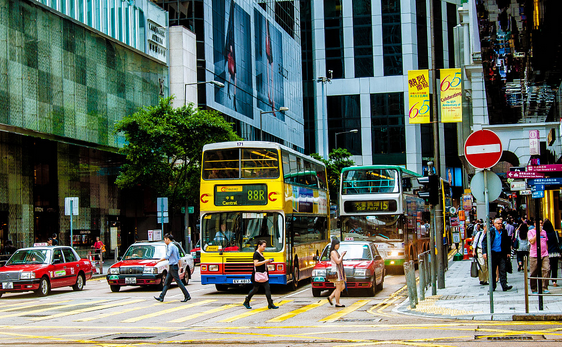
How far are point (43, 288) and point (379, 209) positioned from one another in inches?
481

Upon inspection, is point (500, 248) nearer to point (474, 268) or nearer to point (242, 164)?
point (474, 268)

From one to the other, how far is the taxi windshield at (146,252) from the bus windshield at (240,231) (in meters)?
2.90

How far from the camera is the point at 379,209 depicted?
86.6 ft

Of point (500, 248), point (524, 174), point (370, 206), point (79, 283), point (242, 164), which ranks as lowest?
point (79, 283)

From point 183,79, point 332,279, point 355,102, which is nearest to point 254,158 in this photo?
point 332,279

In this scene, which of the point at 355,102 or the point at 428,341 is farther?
the point at 355,102

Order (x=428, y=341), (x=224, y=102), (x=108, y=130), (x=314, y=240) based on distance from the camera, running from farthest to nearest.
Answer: (x=224, y=102) < (x=108, y=130) < (x=314, y=240) < (x=428, y=341)

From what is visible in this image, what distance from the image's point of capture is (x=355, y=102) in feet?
280

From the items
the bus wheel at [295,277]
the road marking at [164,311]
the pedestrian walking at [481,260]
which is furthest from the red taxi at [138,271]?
the pedestrian walking at [481,260]

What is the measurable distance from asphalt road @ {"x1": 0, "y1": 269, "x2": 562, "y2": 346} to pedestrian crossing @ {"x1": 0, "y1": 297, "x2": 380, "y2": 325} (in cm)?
2

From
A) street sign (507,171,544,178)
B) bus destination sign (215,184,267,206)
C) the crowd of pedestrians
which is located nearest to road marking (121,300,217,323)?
bus destination sign (215,184,267,206)

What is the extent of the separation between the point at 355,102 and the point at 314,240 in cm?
6186

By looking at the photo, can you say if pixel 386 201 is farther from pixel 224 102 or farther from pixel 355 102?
pixel 355 102

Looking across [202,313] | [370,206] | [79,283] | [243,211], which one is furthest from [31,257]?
[370,206]
